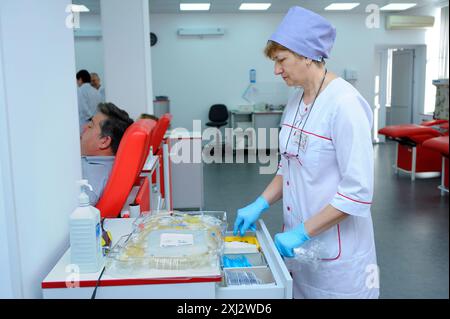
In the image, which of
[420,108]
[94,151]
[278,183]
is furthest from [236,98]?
[278,183]

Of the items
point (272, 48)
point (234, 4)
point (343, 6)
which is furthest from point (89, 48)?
point (272, 48)

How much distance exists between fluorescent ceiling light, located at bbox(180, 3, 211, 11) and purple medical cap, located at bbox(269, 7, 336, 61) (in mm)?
6430

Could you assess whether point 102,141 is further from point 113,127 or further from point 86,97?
point 86,97

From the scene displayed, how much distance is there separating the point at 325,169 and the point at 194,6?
690cm

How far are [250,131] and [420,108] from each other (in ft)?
12.1

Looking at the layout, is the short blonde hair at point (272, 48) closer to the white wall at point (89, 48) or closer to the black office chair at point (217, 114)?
the black office chair at point (217, 114)

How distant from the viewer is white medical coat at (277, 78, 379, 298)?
124cm

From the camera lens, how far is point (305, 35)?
1.33m

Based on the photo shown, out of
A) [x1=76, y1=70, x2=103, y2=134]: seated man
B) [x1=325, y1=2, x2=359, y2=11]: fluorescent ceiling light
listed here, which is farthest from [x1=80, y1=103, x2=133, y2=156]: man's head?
[x1=325, y1=2, x2=359, y2=11]: fluorescent ceiling light

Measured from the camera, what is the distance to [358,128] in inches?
48.4

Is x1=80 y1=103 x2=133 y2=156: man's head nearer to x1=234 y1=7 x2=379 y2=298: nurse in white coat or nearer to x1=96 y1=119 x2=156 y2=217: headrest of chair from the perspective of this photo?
x1=96 y1=119 x2=156 y2=217: headrest of chair

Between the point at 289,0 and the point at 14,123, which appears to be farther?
the point at 289,0
